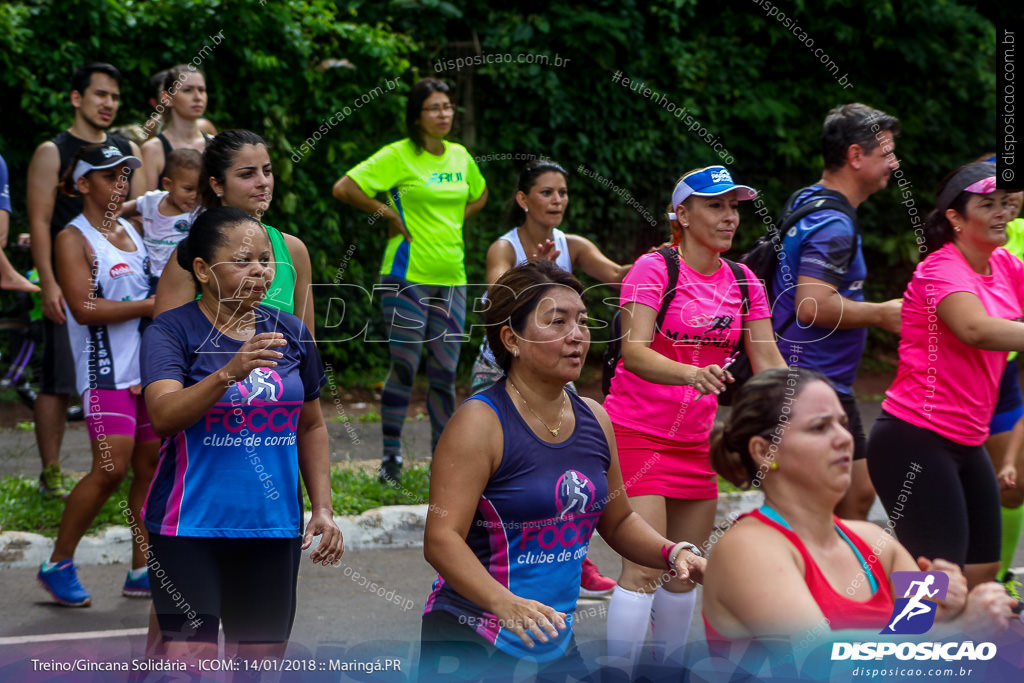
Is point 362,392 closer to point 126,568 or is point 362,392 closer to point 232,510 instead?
point 126,568

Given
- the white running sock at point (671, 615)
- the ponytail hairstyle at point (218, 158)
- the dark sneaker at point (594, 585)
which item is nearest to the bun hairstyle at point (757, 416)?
the white running sock at point (671, 615)

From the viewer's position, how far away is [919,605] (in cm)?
246

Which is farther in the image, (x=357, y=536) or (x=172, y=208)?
(x=357, y=536)

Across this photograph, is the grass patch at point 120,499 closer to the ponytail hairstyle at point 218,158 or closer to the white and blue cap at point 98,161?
the white and blue cap at point 98,161

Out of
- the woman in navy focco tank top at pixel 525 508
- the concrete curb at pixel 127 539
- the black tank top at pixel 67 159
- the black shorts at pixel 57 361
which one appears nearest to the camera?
the woman in navy focco tank top at pixel 525 508

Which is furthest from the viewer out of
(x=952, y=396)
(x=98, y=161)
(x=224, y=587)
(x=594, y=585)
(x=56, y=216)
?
(x=56, y=216)

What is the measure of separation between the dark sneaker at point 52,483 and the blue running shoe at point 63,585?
109cm

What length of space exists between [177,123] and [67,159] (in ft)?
2.30

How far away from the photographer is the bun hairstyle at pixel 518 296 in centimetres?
311

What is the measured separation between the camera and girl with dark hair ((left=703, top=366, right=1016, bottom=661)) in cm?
236

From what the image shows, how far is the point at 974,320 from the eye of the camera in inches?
147

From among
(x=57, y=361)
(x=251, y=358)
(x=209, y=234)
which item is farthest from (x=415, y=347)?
(x=251, y=358)

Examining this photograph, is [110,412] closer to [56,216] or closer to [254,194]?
[254,194]

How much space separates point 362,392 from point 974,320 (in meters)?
6.33
